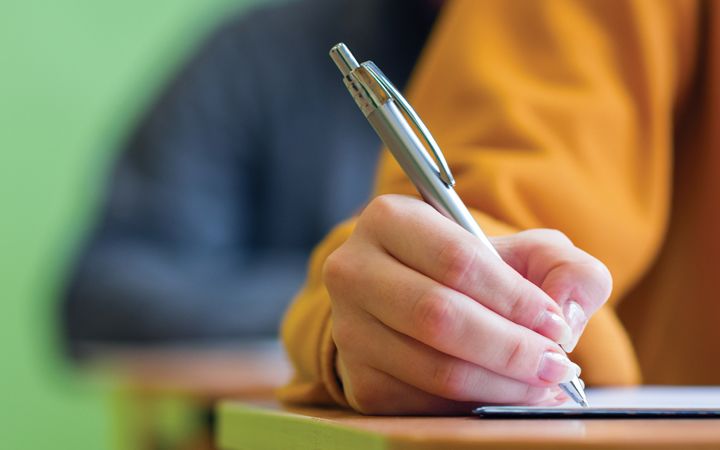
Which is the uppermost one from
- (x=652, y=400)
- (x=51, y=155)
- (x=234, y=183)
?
(x=51, y=155)

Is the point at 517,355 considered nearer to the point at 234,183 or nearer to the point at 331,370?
the point at 331,370

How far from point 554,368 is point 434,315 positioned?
0.04 meters

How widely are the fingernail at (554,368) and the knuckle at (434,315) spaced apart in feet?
0.09

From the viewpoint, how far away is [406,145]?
330 mm

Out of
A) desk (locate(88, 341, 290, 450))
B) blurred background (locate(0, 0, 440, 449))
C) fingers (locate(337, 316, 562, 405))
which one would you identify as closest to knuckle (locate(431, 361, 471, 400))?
fingers (locate(337, 316, 562, 405))

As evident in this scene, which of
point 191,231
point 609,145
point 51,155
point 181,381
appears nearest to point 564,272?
point 609,145

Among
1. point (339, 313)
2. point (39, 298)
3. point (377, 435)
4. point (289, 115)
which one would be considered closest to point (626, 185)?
point (339, 313)

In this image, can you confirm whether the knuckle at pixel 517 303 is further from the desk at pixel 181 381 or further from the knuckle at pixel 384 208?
the desk at pixel 181 381

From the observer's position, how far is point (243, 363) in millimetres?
1508

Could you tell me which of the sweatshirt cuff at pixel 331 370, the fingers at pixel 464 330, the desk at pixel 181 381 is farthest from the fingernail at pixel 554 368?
the desk at pixel 181 381

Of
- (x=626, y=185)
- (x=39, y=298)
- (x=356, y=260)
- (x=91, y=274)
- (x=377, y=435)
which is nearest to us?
(x=377, y=435)

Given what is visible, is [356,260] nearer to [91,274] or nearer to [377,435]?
[377,435]

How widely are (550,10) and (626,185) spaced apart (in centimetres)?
10

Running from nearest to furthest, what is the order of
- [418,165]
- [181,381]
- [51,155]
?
1. [418,165]
2. [181,381]
3. [51,155]
